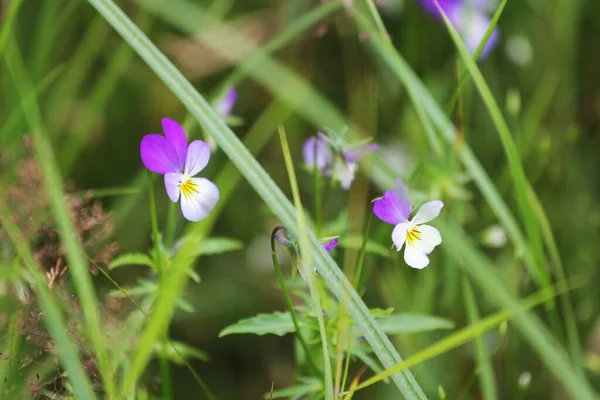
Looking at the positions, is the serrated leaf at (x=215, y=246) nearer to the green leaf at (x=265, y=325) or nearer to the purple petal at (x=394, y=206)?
the green leaf at (x=265, y=325)

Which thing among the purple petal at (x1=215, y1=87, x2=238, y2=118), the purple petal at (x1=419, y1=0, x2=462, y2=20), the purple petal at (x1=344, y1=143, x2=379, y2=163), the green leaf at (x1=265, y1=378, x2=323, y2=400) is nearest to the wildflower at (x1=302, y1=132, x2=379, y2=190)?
the purple petal at (x1=344, y1=143, x2=379, y2=163)

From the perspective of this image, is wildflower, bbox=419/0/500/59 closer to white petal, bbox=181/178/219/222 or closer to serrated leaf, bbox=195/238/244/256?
serrated leaf, bbox=195/238/244/256

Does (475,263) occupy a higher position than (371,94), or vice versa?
(371,94)

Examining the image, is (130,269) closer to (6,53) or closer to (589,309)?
(6,53)

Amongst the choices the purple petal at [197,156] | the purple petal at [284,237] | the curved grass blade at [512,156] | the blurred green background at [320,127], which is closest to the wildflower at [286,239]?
the purple petal at [284,237]

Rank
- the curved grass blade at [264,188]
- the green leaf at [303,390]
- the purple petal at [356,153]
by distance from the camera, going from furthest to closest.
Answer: the purple petal at [356,153]
the green leaf at [303,390]
the curved grass blade at [264,188]

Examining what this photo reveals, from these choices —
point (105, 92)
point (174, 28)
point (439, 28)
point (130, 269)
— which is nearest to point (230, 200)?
point (130, 269)
